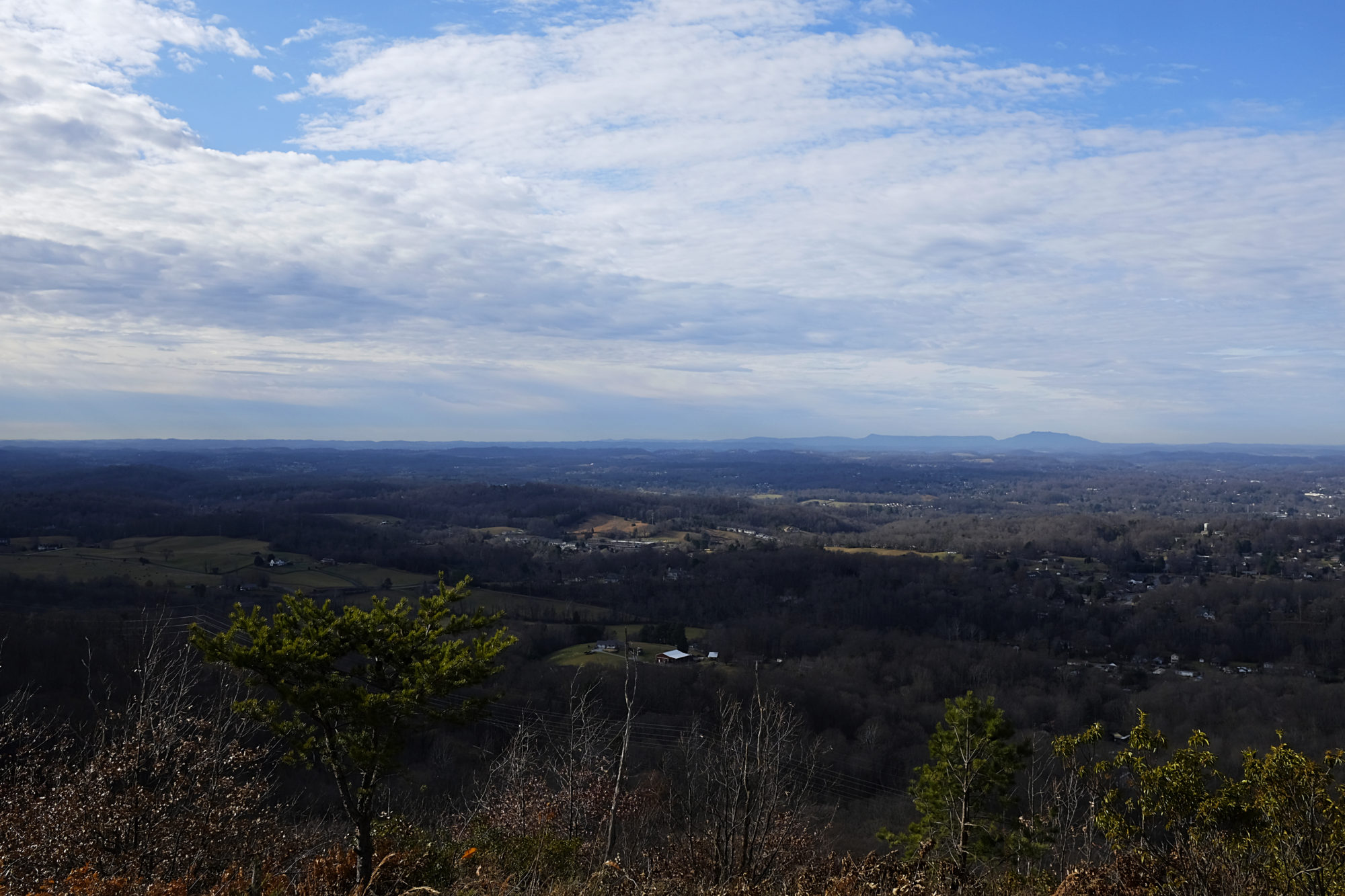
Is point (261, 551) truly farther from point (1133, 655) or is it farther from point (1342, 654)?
point (1342, 654)

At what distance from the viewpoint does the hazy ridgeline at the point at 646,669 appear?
1091cm

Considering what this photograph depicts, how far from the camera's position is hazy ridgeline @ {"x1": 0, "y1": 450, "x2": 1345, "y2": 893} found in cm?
1091

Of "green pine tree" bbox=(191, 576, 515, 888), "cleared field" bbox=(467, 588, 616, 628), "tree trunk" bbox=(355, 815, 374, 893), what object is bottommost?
"cleared field" bbox=(467, 588, 616, 628)

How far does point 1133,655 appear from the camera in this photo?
219 ft

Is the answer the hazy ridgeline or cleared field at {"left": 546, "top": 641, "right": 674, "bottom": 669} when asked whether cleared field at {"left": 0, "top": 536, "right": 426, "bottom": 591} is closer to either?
the hazy ridgeline

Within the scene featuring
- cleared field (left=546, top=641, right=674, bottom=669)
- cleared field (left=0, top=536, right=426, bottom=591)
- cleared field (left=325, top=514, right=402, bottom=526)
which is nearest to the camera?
cleared field (left=546, top=641, right=674, bottom=669)

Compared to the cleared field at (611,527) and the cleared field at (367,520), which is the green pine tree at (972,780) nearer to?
the cleared field at (611,527)

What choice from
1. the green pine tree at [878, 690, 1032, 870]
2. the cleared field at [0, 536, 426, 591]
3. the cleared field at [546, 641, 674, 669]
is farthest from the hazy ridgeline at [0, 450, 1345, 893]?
the green pine tree at [878, 690, 1032, 870]

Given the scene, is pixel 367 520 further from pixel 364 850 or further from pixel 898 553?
pixel 364 850

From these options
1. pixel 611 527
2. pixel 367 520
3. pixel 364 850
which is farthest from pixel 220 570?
pixel 364 850

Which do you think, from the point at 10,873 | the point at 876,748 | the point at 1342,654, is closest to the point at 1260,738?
the point at 876,748

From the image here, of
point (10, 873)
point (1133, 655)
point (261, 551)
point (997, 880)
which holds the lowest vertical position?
point (1133, 655)

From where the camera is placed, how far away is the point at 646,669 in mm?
50875

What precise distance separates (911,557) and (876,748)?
2114 inches
